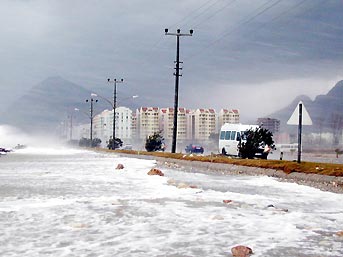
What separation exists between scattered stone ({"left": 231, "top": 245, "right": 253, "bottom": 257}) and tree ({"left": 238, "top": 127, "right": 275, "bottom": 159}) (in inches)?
1145

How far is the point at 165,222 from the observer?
8172mm

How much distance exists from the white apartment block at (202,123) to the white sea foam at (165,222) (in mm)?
139705

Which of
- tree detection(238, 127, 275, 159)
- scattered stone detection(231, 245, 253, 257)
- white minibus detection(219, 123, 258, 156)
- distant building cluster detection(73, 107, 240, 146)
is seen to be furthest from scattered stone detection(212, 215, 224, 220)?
distant building cluster detection(73, 107, 240, 146)

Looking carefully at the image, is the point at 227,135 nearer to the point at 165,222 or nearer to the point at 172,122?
the point at 165,222

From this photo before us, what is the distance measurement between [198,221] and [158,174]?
12265 mm

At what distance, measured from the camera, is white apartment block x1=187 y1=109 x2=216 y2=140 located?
15325 cm

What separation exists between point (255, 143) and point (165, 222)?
2807 cm

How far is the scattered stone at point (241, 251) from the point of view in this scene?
19.0 feet

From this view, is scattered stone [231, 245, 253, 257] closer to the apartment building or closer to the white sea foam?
the white sea foam

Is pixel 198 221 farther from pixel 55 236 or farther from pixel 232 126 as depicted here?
pixel 232 126

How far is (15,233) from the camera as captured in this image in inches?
277

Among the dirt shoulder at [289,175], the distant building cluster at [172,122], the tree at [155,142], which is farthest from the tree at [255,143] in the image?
the distant building cluster at [172,122]

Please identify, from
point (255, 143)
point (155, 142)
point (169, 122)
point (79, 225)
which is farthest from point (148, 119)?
point (79, 225)

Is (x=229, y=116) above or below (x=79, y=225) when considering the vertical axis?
above
